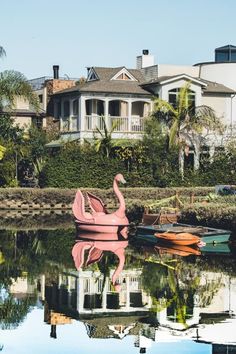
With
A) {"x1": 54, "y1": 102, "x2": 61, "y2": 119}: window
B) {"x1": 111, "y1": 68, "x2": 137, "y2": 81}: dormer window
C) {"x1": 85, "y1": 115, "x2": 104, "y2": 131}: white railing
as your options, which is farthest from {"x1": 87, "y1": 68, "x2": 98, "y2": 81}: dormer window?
{"x1": 85, "y1": 115, "x2": 104, "y2": 131}: white railing

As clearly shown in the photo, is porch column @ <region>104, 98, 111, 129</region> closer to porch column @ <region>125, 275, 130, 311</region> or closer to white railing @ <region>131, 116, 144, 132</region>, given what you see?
white railing @ <region>131, 116, 144, 132</region>

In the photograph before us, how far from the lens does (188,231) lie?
30656mm

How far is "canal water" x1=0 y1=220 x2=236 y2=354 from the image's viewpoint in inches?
623

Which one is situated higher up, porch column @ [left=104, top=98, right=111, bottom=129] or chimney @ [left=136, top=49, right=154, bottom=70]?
chimney @ [left=136, top=49, right=154, bottom=70]

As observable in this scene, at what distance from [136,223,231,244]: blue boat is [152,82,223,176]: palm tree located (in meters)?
18.3

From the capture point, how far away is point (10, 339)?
1530 centimetres

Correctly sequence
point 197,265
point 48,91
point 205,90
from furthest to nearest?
1. point 48,91
2. point 205,90
3. point 197,265

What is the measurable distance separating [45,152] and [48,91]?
8931mm

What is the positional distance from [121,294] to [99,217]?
45.9 feet

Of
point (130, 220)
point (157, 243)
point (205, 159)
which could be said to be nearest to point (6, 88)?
point (205, 159)

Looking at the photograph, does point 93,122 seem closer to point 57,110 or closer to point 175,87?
point 175,87

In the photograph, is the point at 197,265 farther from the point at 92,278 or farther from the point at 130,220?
the point at 130,220

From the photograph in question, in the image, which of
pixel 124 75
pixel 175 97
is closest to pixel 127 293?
pixel 175 97

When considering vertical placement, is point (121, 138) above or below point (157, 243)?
above
